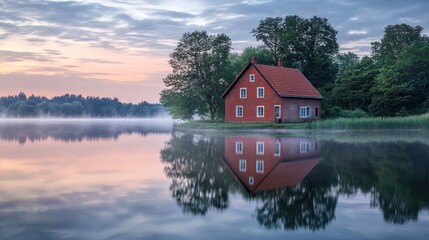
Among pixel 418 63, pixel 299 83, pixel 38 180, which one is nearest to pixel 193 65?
pixel 299 83

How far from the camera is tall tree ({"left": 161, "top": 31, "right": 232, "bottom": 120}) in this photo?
6178 centimetres

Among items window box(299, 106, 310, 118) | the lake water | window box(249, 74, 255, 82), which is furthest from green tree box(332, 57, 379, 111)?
the lake water

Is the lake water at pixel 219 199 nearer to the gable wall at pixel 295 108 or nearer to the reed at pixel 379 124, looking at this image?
the reed at pixel 379 124

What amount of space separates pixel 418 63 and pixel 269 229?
61.2 metres

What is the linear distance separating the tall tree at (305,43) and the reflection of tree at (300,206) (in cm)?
6066

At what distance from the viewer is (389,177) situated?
46.3ft

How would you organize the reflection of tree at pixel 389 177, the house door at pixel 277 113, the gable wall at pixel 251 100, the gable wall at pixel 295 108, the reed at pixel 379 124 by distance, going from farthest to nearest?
the gable wall at pixel 251 100, the gable wall at pixel 295 108, the house door at pixel 277 113, the reed at pixel 379 124, the reflection of tree at pixel 389 177

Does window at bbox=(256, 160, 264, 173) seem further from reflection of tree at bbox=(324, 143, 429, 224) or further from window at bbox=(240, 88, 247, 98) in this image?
window at bbox=(240, 88, 247, 98)

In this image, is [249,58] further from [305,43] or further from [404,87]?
[404,87]

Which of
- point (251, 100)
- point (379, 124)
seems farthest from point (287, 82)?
point (379, 124)

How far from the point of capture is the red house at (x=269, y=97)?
51.6m

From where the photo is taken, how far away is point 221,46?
62.2 metres

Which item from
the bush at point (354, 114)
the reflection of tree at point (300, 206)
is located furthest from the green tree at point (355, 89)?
the reflection of tree at point (300, 206)

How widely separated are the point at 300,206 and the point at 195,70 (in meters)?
53.7
